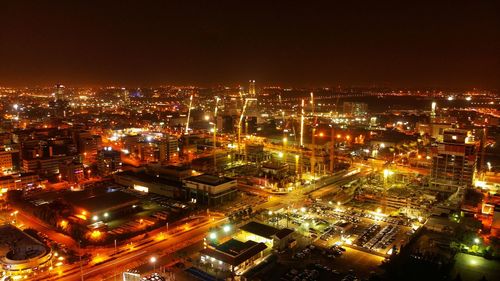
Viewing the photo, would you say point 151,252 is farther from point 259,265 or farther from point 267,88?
point 267,88

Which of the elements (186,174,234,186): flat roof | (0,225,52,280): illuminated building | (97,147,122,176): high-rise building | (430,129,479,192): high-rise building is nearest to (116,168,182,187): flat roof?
(186,174,234,186): flat roof

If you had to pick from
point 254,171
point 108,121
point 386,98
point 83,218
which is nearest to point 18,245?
point 83,218

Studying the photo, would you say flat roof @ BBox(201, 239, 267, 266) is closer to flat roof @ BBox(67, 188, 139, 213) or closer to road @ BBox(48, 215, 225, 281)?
road @ BBox(48, 215, 225, 281)

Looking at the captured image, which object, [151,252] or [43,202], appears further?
[43,202]

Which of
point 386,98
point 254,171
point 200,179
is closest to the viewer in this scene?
point 200,179

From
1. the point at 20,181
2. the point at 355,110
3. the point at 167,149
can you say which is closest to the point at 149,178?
the point at 167,149

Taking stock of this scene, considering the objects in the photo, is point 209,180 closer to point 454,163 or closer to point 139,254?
point 139,254
